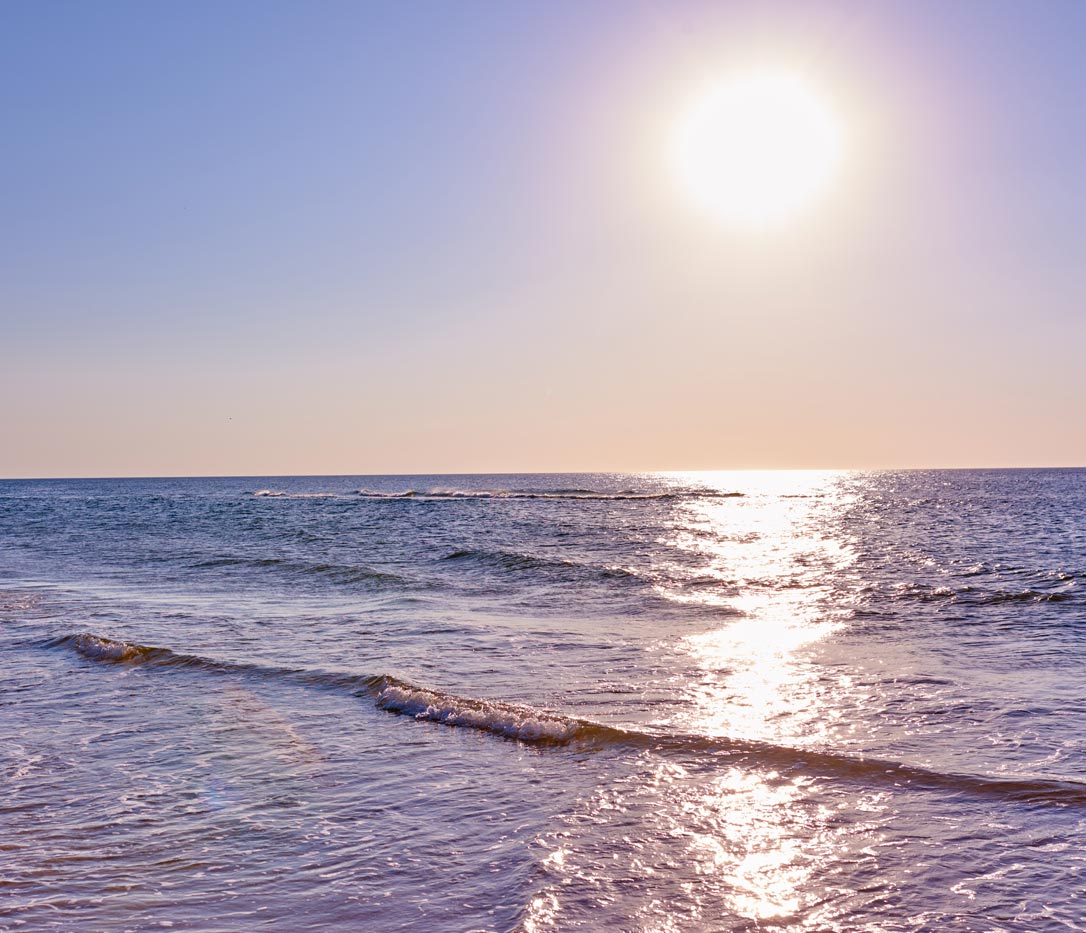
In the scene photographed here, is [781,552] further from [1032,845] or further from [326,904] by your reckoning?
[326,904]

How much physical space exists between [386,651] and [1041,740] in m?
10.8

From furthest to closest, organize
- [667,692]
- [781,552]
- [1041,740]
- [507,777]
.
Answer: [781,552] < [667,692] < [1041,740] < [507,777]

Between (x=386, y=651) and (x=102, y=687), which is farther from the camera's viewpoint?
(x=386, y=651)

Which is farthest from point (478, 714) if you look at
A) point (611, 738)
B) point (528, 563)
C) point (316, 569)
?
point (316, 569)

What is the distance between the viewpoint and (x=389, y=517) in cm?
6756

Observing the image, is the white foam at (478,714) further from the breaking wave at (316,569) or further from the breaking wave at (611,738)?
the breaking wave at (316,569)

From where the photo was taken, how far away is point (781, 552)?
39375 millimetres

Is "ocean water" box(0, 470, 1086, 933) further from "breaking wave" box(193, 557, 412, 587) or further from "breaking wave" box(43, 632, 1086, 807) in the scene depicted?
"breaking wave" box(193, 557, 412, 587)

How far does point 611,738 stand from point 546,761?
1072 millimetres

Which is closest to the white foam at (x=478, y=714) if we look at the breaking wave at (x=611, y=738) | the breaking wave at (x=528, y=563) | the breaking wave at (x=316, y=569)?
the breaking wave at (x=611, y=738)

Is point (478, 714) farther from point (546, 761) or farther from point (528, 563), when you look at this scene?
point (528, 563)

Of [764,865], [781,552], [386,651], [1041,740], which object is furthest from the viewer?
[781,552]

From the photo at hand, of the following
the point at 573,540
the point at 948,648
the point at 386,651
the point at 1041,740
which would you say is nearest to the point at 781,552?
the point at 573,540

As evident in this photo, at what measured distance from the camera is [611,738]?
10711 millimetres
